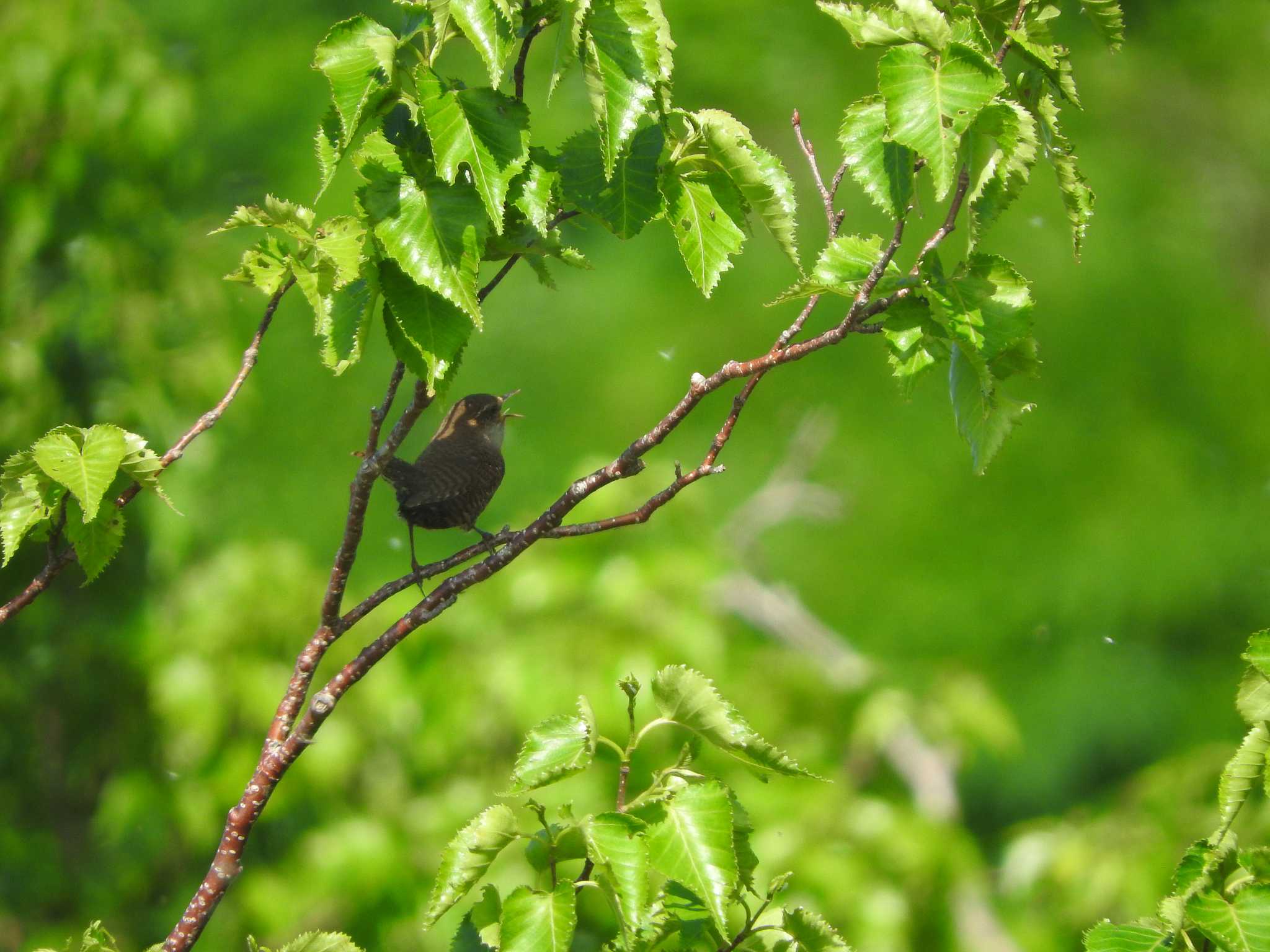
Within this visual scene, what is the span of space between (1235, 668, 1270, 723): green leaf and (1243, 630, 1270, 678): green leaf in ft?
0.12

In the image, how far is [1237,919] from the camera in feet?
4.59

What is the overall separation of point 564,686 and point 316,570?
1061mm

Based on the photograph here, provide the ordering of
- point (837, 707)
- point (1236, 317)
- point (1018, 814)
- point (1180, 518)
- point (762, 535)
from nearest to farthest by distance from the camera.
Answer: point (837, 707) < point (1018, 814) < point (762, 535) < point (1180, 518) < point (1236, 317)

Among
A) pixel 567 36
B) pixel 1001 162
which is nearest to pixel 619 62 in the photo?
pixel 567 36

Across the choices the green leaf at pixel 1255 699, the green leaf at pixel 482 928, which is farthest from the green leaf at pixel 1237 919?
the green leaf at pixel 482 928

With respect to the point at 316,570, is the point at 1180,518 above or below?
above

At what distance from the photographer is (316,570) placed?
12.4 feet

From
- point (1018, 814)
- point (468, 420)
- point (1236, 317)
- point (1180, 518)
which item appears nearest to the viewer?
point (468, 420)

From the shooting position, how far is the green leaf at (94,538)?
5.14ft

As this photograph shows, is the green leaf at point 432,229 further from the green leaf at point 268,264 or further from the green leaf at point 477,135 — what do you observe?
the green leaf at point 268,264

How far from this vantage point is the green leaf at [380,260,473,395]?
1.41 m

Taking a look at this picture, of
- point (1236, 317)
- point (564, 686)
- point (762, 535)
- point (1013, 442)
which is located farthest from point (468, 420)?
point (1236, 317)

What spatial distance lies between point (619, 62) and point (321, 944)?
3.25 ft

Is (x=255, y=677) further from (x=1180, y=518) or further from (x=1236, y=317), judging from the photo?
(x=1236, y=317)
